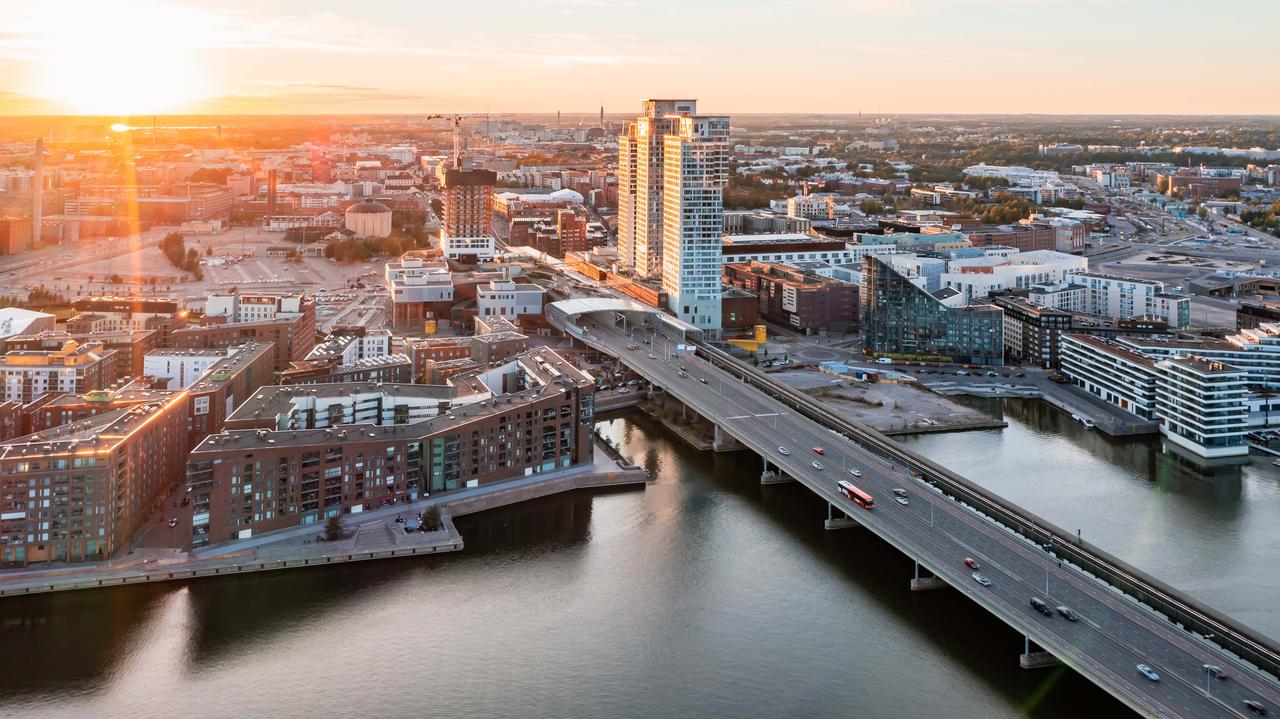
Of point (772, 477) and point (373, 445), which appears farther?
point (772, 477)

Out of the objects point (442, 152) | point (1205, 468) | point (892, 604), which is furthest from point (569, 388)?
point (442, 152)

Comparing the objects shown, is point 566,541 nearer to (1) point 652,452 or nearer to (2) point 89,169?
(1) point 652,452

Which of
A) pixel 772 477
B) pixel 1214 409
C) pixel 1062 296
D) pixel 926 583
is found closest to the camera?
pixel 926 583

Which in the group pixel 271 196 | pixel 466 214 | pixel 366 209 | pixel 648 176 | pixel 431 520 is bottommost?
pixel 431 520

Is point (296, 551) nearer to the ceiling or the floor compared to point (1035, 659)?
nearer to the ceiling

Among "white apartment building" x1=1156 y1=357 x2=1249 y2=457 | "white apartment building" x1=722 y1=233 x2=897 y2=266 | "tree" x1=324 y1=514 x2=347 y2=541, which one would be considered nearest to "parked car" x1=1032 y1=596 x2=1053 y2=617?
"tree" x1=324 y1=514 x2=347 y2=541

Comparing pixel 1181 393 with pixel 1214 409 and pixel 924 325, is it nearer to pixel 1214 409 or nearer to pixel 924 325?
pixel 1214 409

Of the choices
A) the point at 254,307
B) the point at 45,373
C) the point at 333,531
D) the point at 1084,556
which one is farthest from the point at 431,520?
the point at 254,307

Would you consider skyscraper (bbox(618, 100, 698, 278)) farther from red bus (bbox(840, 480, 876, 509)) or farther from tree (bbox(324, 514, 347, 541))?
tree (bbox(324, 514, 347, 541))
